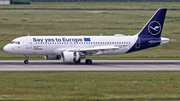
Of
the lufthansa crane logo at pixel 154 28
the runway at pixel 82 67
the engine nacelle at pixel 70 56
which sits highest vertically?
the lufthansa crane logo at pixel 154 28

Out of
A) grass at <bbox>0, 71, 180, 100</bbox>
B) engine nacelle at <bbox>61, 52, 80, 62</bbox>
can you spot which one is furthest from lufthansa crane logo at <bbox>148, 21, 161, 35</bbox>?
grass at <bbox>0, 71, 180, 100</bbox>

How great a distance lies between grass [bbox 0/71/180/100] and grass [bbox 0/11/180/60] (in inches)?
1293

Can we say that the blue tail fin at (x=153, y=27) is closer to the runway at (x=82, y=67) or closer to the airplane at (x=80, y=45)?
the airplane at (x=80, y=45)

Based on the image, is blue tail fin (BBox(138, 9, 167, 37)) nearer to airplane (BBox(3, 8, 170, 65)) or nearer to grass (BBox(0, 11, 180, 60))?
airplane (BBox(3, 8, 170, 65))

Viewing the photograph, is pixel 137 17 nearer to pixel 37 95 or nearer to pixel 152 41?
pixel 152 41

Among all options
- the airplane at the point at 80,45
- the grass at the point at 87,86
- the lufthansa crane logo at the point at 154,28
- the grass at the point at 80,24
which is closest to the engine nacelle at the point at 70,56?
the airplane at the point at 80,45

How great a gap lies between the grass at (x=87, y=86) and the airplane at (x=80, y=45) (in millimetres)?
10632

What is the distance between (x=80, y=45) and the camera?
4912 centimetres

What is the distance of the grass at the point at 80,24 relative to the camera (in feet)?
269

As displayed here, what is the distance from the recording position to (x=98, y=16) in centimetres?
10862

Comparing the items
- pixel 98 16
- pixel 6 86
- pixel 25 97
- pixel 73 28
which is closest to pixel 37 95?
pixel 25 97

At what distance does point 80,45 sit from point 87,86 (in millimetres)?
20966

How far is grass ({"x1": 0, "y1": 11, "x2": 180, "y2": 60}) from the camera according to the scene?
82.1 meters

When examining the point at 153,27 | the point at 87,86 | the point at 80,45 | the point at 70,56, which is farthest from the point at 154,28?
the point at 87,86
